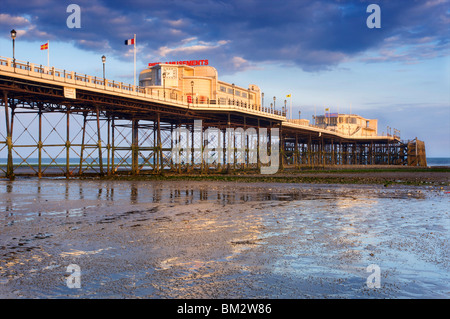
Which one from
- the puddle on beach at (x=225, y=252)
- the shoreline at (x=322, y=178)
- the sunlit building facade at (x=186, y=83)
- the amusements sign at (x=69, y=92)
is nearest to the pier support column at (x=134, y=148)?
the shoreline at (x=322, y=178)

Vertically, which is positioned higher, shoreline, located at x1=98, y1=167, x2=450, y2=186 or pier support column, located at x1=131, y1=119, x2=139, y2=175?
pier support column, located at x1=131, y1=119, x2=139, y2=175

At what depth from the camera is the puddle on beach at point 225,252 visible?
Result: 6.55m

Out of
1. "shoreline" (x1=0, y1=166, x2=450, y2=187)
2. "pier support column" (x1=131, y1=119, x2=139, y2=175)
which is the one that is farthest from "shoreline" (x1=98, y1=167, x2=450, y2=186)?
"pier support column" (x1=131, y1=119, x2=139, y2=175)

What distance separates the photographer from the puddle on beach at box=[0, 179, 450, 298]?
655 centimetres

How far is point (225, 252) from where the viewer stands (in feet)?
30.0

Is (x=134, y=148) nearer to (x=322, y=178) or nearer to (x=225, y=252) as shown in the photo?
(x=322, y=178)

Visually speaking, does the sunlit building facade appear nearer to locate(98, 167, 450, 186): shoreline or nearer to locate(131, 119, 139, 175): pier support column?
locate(131, 119, 139, 175): pier support column

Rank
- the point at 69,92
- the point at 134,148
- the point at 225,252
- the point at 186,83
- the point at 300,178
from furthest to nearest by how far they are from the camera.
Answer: the point at 186,83, the point at 134,148, the point at 300,178, the point at 69,92, the point at 225,252

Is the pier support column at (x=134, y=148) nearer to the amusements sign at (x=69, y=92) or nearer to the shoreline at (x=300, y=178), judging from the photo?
the shoreline at (x=300, y=178)

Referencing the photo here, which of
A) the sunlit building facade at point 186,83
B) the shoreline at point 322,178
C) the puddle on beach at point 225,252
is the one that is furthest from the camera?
the sunlit building facade at point 186,83

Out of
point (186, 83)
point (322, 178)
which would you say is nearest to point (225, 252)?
point (322, 178)
